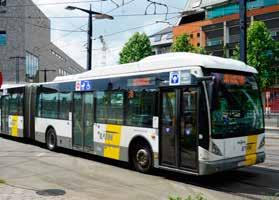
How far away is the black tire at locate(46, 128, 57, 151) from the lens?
17.7 meters

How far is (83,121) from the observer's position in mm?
15461

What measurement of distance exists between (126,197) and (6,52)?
221 feet

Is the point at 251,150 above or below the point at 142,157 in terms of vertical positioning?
above

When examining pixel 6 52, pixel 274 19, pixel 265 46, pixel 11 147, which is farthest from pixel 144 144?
pixel 6 52

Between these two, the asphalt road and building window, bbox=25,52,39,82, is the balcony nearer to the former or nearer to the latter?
building window, bbox=25,52,39,82

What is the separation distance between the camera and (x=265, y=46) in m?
53.7

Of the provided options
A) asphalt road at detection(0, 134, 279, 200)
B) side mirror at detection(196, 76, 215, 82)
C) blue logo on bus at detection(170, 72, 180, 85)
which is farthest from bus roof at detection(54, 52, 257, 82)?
asphalt road at detection(0, 134, 279, 200)

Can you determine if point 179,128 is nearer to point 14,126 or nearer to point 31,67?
point 14,126

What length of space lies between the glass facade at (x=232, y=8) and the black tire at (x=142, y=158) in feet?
185

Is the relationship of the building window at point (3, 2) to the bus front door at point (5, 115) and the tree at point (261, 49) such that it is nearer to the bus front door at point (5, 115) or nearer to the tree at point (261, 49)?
the tree at point (261, 49)

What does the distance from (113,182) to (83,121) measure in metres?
4.41

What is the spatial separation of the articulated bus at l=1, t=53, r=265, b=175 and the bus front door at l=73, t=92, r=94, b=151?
3 centimetres

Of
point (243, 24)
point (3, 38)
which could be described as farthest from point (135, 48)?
point (243, 24)

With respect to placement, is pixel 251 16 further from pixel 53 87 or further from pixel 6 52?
pixel 53 87
